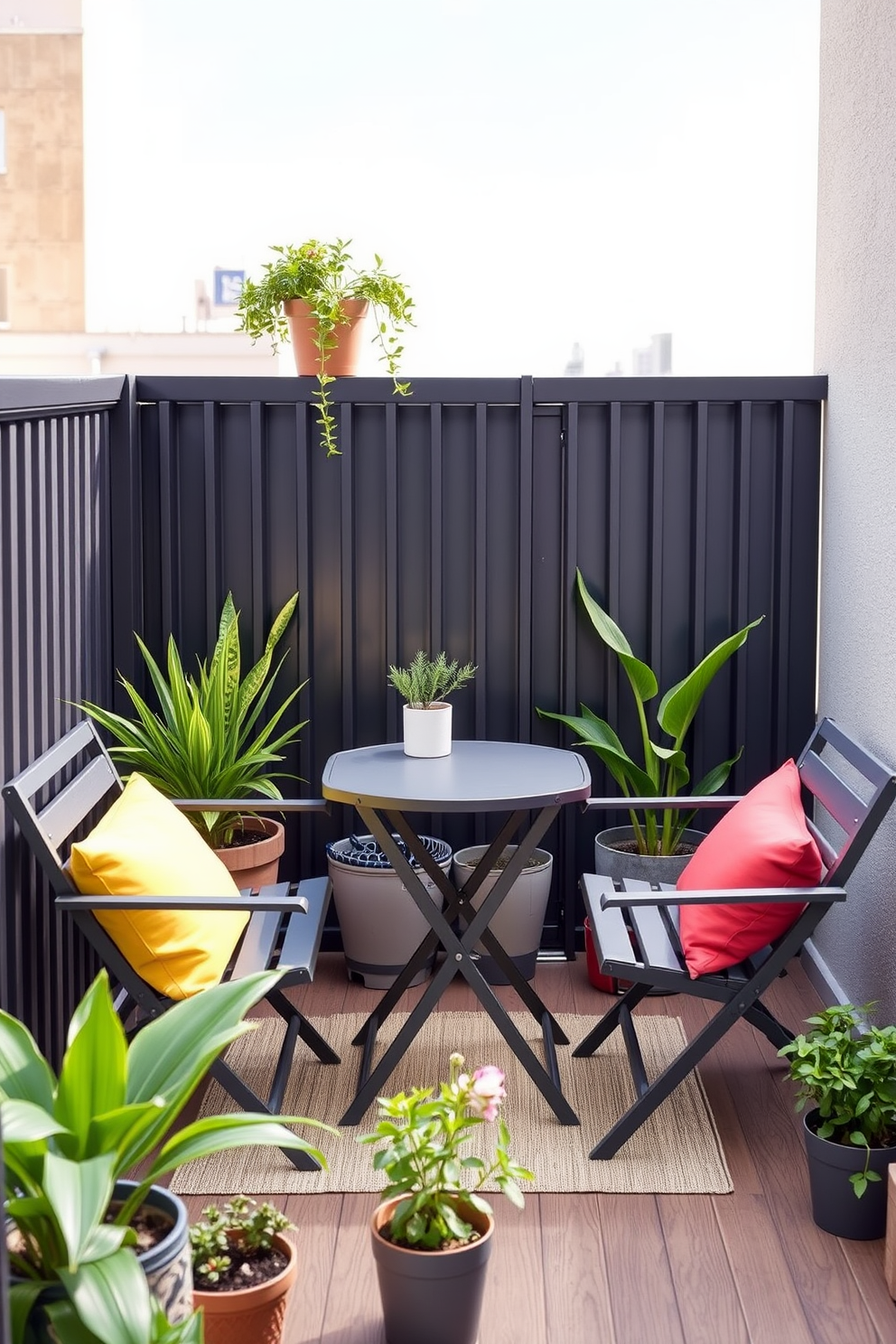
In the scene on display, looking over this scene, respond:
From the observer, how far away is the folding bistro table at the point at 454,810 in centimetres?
304

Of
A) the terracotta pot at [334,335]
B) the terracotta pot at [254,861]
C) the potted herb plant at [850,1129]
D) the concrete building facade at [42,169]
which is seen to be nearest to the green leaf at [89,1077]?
the potted herb plant at [850,1129]

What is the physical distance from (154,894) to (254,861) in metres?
0.71

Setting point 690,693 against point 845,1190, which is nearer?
point 845,1190

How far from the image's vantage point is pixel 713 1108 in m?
3.15

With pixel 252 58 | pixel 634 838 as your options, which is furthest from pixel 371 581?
pixel 252 58

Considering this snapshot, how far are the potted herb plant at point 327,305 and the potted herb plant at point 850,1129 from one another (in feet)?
7.25

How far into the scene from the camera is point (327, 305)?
151 inches

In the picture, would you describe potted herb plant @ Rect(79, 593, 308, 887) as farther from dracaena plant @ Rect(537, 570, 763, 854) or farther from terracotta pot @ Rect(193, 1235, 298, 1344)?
terracotta pot @ Rect(193, 1235, 298, 1344)

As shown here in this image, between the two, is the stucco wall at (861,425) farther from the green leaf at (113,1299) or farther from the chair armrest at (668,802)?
the green leaf at (113,1299)

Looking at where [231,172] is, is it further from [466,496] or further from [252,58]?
[466,496]

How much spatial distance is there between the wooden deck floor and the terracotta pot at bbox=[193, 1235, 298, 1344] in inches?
10.5

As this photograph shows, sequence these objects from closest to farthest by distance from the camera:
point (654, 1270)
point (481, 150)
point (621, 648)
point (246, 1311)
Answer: point (246, 1311) < point (654, 1270) < point (621, 648) < point (481, 150)

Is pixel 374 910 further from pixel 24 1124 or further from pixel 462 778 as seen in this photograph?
pixel 24 1124

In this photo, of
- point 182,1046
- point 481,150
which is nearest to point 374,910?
point 182,1046
